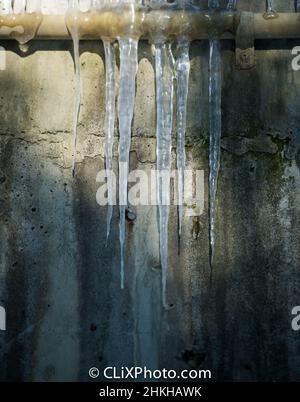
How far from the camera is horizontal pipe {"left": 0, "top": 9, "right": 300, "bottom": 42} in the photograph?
305cm

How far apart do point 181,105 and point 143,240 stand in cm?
69

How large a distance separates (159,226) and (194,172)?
32 centimetres

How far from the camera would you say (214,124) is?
10.2ft

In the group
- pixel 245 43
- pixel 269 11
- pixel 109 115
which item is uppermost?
pixel 269 11

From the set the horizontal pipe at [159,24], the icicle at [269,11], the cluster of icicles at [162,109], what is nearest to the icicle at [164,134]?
the cluster of icicles at [162,109]

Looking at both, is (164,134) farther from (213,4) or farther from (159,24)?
(213,4)

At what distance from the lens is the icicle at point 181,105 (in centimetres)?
310

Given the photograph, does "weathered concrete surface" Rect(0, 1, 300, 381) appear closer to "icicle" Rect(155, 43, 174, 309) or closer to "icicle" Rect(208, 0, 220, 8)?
"icicle" Rect(155, 43, 174, 309)

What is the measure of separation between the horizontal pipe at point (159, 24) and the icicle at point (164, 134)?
11cm

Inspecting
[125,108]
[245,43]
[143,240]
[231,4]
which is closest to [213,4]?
[231,4]

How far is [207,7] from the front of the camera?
3131 mm

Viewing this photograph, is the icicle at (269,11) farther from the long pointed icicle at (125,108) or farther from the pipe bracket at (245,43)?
the long pointed icicle at (125,108)

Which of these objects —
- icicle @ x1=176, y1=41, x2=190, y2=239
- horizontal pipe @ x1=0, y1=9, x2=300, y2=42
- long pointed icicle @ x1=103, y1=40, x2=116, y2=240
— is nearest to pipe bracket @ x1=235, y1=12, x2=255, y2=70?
horizontal pipe @ x1=0, y1=9, x2=300, y2=42

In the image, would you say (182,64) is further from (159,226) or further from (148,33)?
(159,226)
